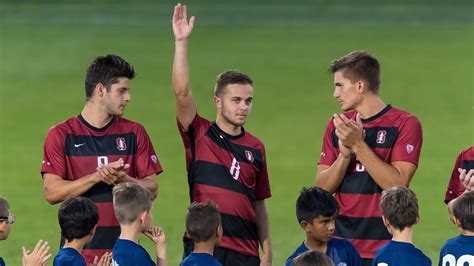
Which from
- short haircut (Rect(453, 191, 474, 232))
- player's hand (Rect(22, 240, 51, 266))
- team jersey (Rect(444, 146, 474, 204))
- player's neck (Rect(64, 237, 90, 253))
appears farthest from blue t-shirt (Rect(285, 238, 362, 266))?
player's hand (Rect(22, 240, 51, 266))

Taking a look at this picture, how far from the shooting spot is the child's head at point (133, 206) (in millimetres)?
8305

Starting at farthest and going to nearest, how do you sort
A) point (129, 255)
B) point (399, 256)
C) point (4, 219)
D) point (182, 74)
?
point (182, 74) < point (4, 219) < point (129, 255) < point (399, 256)

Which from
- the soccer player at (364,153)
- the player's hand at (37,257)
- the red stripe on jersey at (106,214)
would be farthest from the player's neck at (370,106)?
the player's hand at (37,257)

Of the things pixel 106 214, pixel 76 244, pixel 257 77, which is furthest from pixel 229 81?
pixel 257 77

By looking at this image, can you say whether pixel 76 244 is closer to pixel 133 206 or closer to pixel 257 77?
pixel 133 206

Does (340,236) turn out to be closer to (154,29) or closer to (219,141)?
(219,141)

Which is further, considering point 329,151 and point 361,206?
point 329,151

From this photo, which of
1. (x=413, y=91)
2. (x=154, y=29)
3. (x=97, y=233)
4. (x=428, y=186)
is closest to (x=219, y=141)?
(x=97, y=233)

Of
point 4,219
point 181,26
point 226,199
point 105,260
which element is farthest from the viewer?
point 181,26

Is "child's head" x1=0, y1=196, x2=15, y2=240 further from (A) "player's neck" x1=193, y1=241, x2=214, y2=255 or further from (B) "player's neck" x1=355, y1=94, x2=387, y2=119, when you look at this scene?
(B) "player's neck" x1=355, y1=94, x2=387, y2=119

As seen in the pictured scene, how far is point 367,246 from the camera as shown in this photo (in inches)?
354

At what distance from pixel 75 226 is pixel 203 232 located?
84 centimetres

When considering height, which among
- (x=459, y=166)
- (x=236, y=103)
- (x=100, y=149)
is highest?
(x=236, y=103)

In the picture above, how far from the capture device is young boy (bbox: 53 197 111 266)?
8.31 metres
